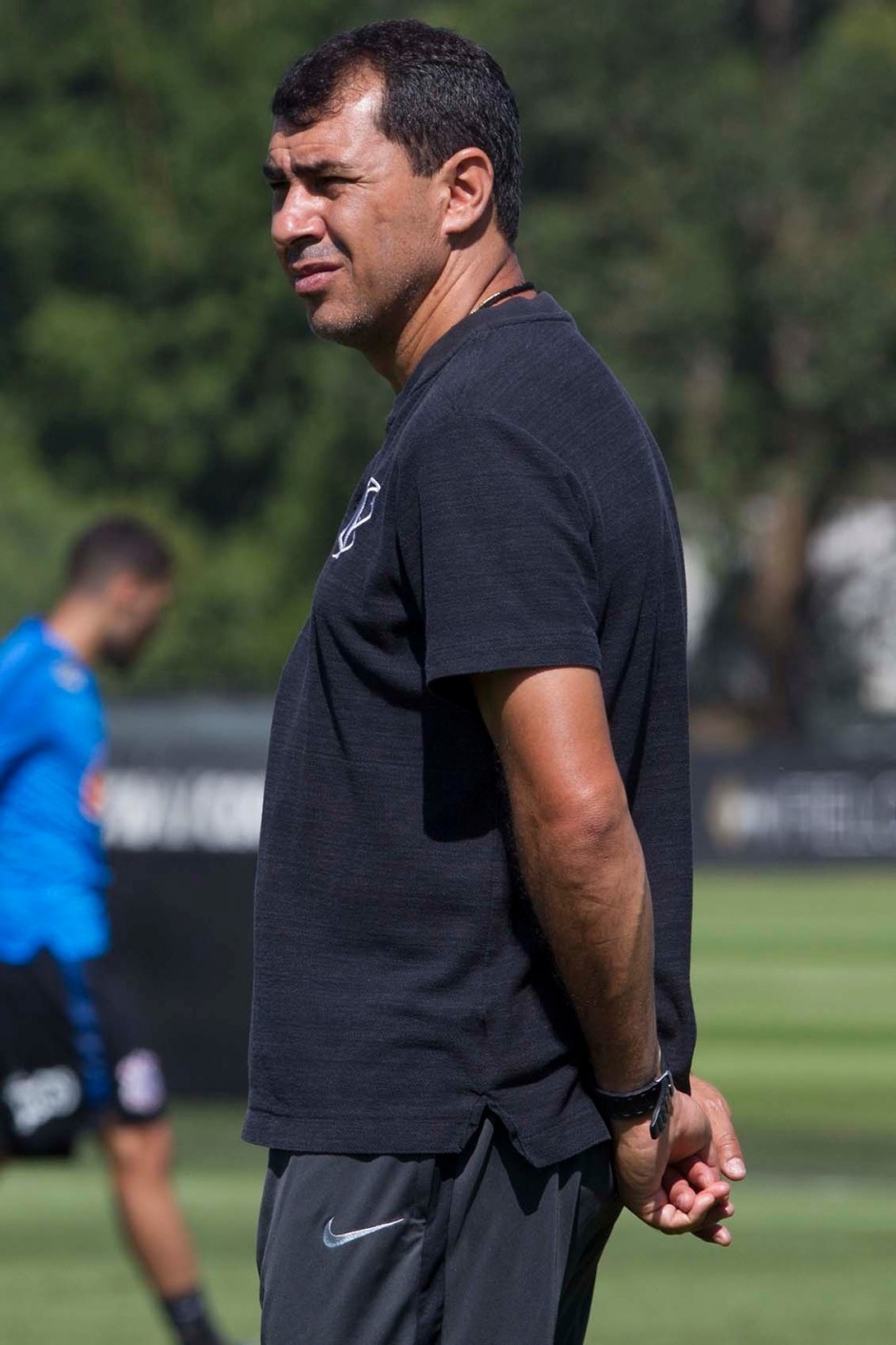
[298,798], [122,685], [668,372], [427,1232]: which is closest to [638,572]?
[298,798]

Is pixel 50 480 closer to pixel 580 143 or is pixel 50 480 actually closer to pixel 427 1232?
pixel 580 143

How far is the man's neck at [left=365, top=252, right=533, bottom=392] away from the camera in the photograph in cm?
302

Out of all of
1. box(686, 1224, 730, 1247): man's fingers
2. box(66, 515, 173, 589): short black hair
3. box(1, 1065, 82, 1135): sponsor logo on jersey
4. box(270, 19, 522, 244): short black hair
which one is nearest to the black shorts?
box(1, 1065, 82, 1135): sponsor logo on jersey

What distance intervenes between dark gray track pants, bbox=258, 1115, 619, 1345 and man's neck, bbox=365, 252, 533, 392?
98cm

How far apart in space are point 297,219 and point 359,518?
0.42 m

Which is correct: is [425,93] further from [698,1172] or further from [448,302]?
[698,1172]

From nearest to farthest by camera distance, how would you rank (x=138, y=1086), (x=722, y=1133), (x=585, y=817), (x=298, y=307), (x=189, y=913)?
(x=585, y=817) < (x=722, y=1133) < (x=138, y=1086) < (x=189, y=913) < (x=298, y=307)

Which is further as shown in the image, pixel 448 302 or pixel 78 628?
pixel 78 628

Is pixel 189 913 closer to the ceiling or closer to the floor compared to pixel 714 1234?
closer to the floor

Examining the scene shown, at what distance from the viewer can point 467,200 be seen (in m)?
3.00

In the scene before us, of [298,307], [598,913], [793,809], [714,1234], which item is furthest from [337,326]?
[298,307]

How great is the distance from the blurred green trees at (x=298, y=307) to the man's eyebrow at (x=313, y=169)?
31631 mm

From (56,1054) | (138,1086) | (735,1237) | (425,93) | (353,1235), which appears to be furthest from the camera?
(735,1237)

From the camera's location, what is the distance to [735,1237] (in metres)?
7.85
